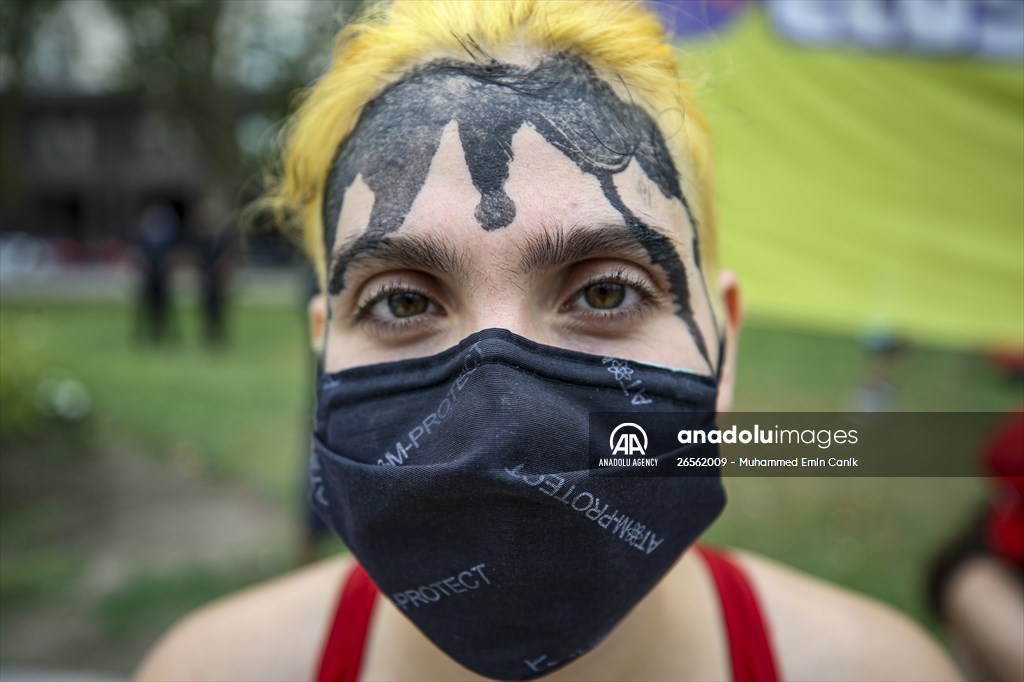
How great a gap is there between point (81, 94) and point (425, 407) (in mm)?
39286

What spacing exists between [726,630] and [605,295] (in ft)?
2.40

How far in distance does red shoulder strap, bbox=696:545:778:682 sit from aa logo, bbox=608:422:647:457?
19.9 inches

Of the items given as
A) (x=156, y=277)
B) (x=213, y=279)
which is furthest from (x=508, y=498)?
(x=156, y=277)

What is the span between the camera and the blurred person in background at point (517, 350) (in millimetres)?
1198

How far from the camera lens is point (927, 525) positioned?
15.5 ft

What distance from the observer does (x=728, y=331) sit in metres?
1.58

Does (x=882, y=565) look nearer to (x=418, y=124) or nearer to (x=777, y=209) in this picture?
(x=777, y=209)

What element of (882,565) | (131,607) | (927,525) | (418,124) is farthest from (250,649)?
(927,525)

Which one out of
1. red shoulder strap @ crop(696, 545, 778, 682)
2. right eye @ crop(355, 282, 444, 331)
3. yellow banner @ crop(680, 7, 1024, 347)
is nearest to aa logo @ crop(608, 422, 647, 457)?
right eye @ crop(355, 282, 444, 331)

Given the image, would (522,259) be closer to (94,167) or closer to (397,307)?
(397,307)

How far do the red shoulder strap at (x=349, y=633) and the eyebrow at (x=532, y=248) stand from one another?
0.60 metres

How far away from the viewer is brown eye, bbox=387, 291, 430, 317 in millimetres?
1346

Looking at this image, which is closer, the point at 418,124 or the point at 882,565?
the point at 418,124

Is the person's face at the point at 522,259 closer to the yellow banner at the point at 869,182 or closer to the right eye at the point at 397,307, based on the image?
the right eye at the point at 397,307
